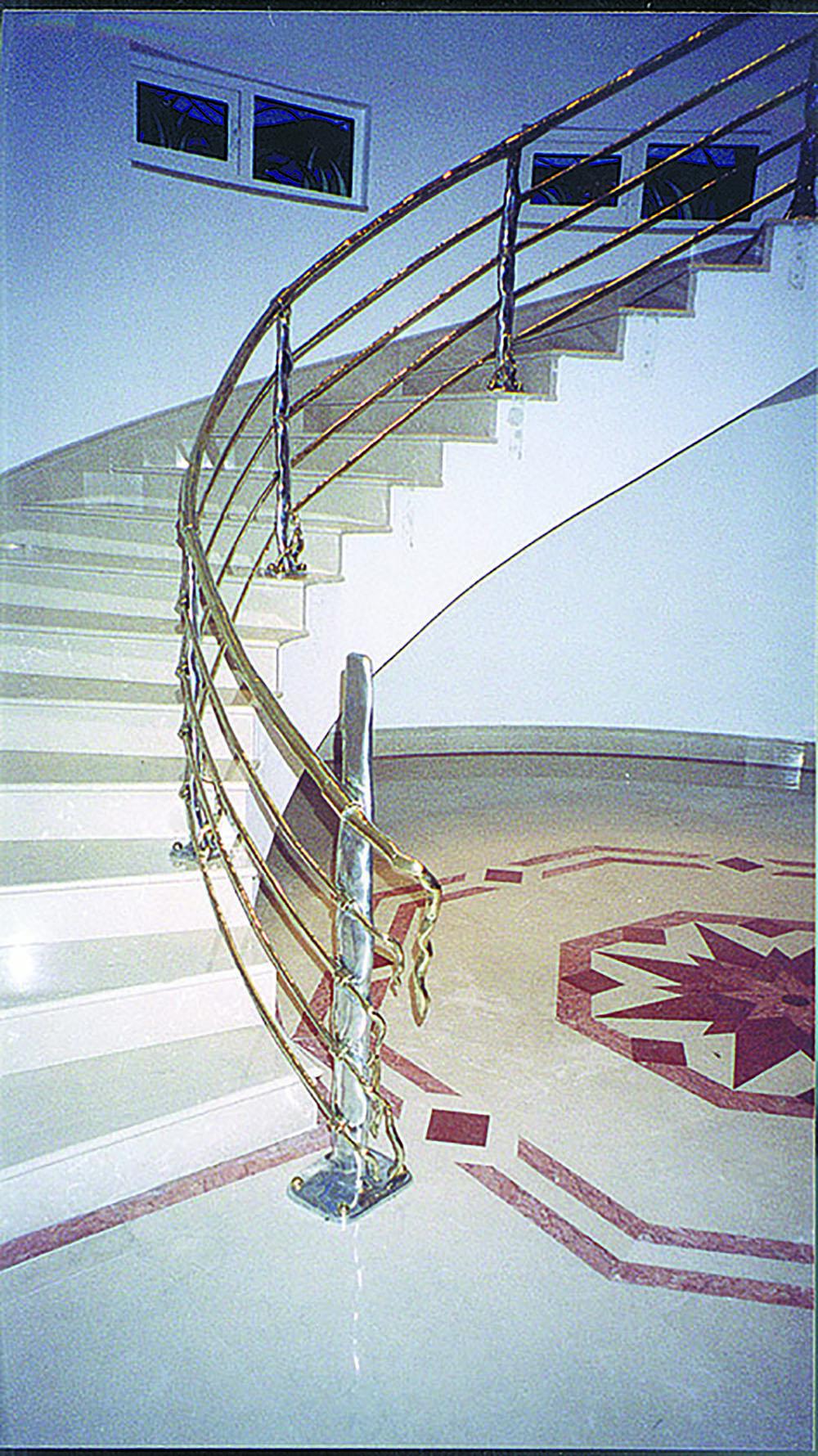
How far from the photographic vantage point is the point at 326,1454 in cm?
120

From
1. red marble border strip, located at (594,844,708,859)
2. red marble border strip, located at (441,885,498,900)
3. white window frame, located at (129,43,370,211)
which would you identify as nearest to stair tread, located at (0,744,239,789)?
red marble border strip, located at (441,885,498,900)

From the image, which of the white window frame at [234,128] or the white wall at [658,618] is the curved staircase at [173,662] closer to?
Answer: the white window frame at [234,128]

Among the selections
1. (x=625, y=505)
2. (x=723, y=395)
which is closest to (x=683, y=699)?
(x=625, y=505)

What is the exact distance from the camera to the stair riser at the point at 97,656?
2492 mm

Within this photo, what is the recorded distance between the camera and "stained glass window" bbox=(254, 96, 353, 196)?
3.72m

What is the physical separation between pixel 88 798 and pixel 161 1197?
2.79 feet

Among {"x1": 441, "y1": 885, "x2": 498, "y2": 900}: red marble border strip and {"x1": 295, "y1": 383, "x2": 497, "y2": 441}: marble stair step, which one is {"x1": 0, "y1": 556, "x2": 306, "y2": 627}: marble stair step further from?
{"x1": 441, "y1": 885, "x2": 498, "y2": 900}: red marble border strip

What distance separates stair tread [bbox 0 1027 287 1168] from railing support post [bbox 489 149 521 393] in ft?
4.75

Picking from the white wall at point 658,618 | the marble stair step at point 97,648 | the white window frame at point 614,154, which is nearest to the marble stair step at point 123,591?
the marble stair step at point 97,648

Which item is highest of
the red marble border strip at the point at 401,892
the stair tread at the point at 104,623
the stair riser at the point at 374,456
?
the stair riser at the point at 374,456

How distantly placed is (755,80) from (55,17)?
321cm

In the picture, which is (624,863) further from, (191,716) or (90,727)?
(191,716)

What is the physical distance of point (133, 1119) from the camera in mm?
1632

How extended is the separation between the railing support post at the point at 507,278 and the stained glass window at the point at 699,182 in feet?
7.87
